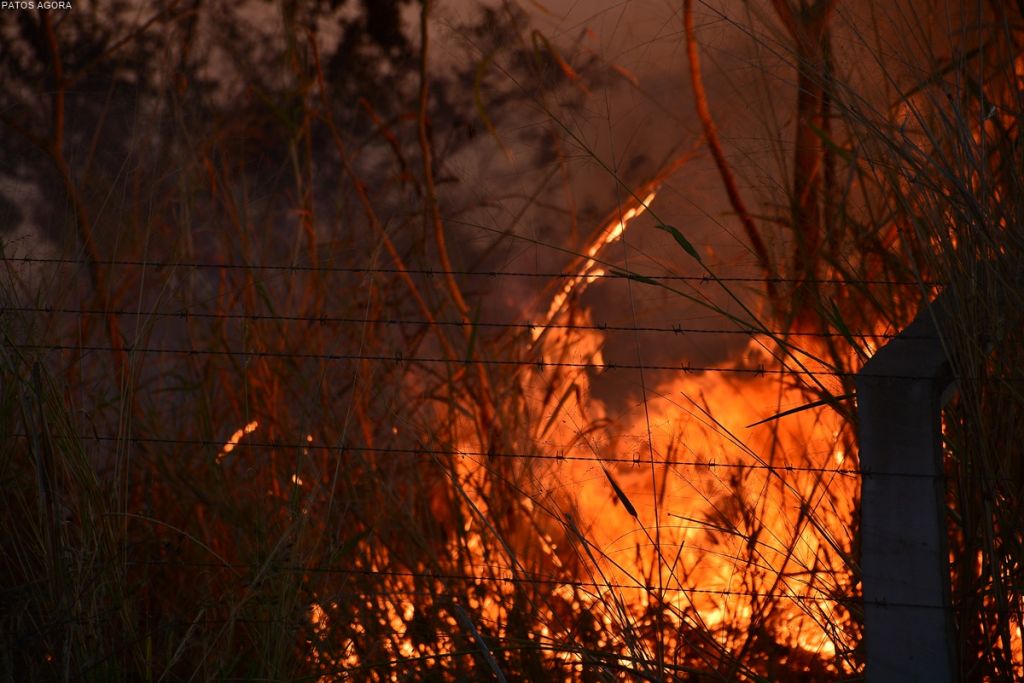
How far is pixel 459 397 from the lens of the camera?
2393 mm

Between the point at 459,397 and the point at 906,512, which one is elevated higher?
the point at 459,397

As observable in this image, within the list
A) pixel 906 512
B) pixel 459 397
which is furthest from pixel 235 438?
pixel 906 512

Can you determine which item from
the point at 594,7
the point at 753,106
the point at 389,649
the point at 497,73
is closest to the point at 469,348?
the point at 389,649

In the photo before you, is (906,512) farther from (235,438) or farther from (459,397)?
(235,438)

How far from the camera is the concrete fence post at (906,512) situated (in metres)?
1.30

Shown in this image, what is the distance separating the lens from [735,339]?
267 centimetres

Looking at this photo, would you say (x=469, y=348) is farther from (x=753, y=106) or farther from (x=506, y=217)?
(x=753, y=106)

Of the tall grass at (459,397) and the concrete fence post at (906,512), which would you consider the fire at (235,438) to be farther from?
the concrete fence post at (906,512)

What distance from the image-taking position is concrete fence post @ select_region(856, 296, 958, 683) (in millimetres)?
1296

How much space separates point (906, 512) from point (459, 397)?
125 cm

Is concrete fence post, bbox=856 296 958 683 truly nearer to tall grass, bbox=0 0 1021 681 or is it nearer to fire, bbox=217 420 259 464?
tall grass, bbox=0 0 1021 681

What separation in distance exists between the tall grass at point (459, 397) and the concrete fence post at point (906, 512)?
0.07 metres

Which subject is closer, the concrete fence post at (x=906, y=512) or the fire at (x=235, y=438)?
the concrete fence post at (x=906, y=512)

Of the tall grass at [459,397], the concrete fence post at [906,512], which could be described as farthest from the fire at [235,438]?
the concrete fence post at [906,512]
